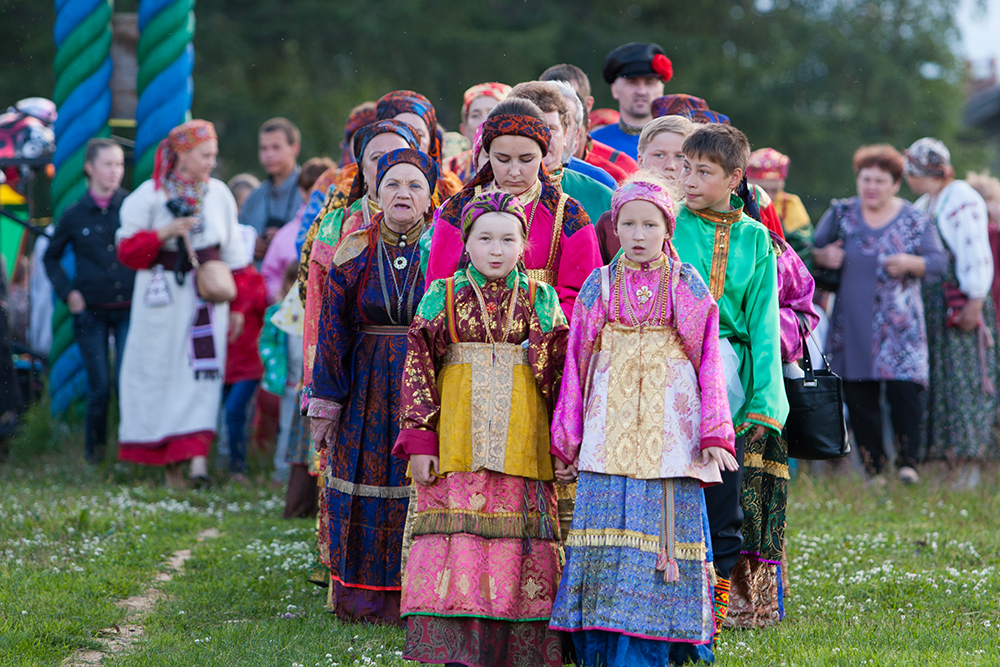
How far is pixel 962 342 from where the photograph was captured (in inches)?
342

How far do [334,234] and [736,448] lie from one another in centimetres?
212

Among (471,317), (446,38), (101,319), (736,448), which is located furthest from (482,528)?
(446,38)

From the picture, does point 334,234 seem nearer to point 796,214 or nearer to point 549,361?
point 549,361

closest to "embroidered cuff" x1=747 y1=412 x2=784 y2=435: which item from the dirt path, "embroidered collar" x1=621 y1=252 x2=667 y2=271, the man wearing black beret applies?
"embroidered collar" x1=621 y1=252 x2=667 y2=271

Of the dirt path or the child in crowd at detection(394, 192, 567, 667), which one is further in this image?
the dirt path

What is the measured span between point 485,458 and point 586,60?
663 inches

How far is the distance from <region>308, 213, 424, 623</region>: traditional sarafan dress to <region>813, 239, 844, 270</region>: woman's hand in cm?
428

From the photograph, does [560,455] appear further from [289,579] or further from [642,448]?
[289,579]

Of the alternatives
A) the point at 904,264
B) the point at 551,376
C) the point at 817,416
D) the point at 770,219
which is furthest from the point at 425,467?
the point at 904,264

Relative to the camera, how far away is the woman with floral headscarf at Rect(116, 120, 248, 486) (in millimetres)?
8500

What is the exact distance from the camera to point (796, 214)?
841 cm

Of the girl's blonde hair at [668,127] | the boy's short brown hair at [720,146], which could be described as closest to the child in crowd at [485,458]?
the boy's short brown hair at [720,146]

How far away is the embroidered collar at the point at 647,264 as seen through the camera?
4.32 metres

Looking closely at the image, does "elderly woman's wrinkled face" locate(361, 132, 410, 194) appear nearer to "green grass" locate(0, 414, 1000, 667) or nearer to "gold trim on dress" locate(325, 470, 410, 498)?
"gold trim on dress" locate(325, 470, 410, 498)
